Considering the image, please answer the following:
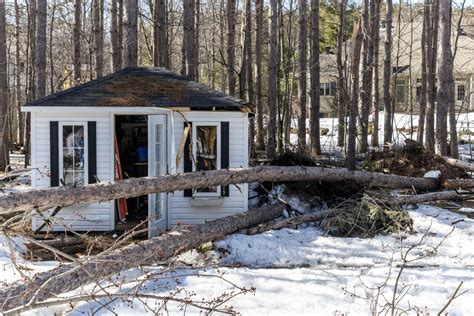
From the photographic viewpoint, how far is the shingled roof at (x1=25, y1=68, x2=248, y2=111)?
1046 centimetres

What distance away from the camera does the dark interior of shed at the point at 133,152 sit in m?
12.2

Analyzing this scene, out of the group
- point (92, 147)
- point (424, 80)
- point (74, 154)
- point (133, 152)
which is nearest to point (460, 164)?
point (133, 152)

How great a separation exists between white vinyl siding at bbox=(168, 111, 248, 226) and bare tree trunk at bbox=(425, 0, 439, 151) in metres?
9.07

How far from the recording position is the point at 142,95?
10.8 meters

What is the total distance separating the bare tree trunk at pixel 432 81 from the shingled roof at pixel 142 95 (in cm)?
960

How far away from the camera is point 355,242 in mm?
9062

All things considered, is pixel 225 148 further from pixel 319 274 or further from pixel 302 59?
pixel 302 59

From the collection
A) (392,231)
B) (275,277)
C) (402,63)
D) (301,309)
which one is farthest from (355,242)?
(402,63)

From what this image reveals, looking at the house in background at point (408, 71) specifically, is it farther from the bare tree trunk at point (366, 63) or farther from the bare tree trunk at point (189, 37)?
the bare tree trunk at point (189, 37)

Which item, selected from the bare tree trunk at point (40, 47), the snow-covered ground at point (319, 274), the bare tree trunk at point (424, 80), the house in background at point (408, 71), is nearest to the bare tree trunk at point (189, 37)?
the bare tree trunk at point (40, 47)

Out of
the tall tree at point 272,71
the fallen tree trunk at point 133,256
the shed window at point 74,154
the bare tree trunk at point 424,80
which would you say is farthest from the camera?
the bare tree trunk at point 424,80

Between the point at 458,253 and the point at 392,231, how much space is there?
1.31 metres

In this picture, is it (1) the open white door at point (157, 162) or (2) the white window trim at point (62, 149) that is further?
(2) the white window trim at point (62, 149)

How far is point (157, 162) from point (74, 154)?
1736 mm
